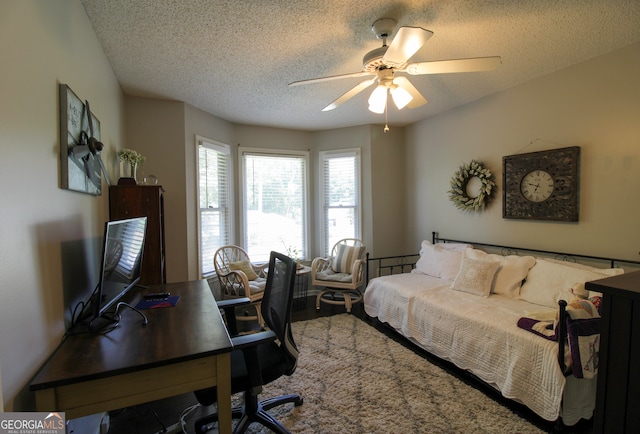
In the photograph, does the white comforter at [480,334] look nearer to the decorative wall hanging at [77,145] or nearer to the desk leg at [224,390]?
the desk leg at [224,390]

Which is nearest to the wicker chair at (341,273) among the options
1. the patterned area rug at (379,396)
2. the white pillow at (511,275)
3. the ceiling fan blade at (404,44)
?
the patterned area rug at (379,396)

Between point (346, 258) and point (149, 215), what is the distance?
252 cm

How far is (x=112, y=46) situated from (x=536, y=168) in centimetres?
379

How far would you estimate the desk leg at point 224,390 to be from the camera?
4.19 feet

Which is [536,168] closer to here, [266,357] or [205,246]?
[266,357]

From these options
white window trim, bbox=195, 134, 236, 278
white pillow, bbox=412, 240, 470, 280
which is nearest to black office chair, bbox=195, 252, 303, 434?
white window trim, bbox=195, 134, 236, 278

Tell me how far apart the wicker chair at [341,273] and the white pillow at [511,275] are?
5.19 ft

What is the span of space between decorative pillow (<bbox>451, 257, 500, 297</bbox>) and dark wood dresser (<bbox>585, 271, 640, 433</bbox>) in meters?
1.96

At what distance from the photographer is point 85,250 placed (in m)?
1.77

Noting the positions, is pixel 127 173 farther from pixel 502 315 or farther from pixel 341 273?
pixel 502 315

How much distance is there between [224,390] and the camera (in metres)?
1.29

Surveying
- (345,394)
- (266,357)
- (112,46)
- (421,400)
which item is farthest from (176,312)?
(112,46)

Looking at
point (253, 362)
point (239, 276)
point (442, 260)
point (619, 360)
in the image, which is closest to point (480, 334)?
point (442, 260)

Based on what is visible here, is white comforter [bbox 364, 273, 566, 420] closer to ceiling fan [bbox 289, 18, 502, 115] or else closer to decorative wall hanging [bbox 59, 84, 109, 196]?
ceiling fan [bbox 289, 18, 502, 115]
